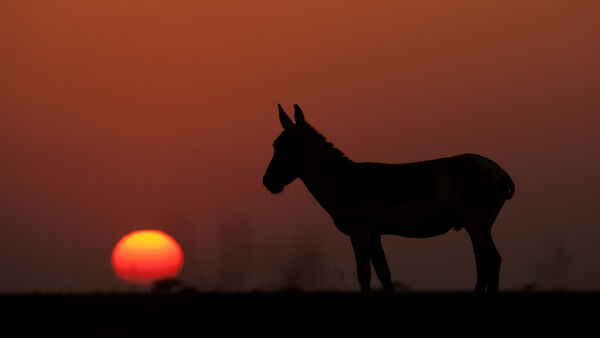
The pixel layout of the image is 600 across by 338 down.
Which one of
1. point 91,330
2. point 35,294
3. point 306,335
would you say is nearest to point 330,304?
point 306,335

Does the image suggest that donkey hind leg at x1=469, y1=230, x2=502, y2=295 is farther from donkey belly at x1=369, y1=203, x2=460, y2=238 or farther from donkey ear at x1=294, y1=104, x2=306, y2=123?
donkey ear at x1=294, y1=104, x2=306, y2=123

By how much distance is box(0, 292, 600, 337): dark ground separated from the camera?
Answer: 887cm

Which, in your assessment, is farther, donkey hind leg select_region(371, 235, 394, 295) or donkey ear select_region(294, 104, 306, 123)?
donkey ear select_region(294, 104, 306, 123)

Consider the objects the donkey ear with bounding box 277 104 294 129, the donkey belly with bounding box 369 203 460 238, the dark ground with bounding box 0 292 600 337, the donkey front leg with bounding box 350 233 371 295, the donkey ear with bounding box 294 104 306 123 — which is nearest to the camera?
the dark ground with bounding box 0 292 600 337

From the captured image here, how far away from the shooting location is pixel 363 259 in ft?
36.8

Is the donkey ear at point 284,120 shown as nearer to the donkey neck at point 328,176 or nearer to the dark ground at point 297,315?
the donkey neck at point 328,176

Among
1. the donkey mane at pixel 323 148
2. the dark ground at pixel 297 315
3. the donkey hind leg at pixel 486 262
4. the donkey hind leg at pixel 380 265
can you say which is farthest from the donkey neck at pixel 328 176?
the donkey hind leg at pixel 486 262

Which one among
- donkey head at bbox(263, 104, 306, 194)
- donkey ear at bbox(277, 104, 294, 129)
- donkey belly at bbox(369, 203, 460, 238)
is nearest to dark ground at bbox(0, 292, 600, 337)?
donkey belly at bbox(369, 203, 460, 238)

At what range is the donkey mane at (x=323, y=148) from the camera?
39.3 feet

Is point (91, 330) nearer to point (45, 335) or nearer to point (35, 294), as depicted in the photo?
point (45, 335)

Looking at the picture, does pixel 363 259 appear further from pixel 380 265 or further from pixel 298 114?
pixel 298 114

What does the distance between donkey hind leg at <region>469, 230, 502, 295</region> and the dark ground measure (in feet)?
0.75

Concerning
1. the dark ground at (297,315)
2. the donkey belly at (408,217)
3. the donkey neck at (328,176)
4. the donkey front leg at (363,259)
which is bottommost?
the dark ground at (297,315)

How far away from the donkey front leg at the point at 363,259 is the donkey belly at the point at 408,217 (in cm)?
29
